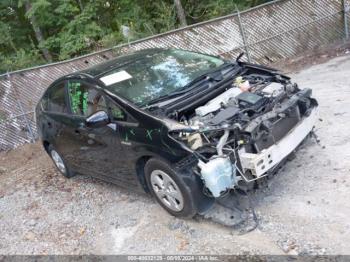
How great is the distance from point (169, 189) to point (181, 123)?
73 centimetres

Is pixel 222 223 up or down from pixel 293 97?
down

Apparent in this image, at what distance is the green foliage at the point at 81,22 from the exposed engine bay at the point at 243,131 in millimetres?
8616

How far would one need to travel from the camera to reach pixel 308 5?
11.5 m

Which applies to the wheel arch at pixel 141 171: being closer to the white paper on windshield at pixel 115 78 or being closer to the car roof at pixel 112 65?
the white paper on windshield at pixel 115 78

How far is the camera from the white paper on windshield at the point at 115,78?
5363 mm

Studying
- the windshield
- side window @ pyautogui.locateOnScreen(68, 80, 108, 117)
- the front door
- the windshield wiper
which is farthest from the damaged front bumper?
side window @ pyautogui.locateOnScreen(68, 80, 108, 117)

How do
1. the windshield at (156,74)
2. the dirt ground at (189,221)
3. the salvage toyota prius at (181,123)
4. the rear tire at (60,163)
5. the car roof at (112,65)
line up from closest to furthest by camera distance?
the dirt ground at (189,221) → the salvage toyota prius at (181,123) → the windshield at (156,74) → the car roof at (112,65) → the rear tire at (60,163)

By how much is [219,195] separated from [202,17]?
11189mm

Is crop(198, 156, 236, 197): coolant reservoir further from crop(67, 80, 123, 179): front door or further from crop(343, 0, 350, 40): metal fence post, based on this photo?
crop(343, 0, 350, 40): metal fence post

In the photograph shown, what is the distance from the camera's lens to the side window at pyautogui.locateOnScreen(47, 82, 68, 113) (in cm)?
626

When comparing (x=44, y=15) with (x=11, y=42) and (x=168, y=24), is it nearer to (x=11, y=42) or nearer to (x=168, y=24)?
(x=11, y=42)

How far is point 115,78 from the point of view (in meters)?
5.42

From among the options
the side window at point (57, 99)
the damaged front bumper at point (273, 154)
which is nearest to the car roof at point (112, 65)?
the side window at point (57, 99)

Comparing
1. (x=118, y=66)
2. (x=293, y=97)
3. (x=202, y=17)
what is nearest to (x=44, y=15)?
(x=202, y=17)
